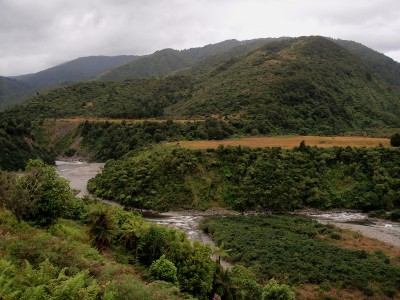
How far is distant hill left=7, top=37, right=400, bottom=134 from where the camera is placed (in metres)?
85.6

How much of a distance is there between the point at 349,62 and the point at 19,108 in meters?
107

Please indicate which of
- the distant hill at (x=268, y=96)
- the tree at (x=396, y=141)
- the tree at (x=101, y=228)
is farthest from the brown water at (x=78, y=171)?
the tree at (x=396, y=141)

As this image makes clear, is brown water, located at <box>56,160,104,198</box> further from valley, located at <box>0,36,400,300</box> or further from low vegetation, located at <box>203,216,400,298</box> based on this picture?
low vegetation, located at <box>203,216,400,298</box>

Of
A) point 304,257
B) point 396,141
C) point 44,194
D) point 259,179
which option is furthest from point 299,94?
point 44,194

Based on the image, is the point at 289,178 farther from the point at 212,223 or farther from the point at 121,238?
the point at 121,238

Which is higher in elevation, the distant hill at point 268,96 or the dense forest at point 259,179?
the distant hill at point 268,96

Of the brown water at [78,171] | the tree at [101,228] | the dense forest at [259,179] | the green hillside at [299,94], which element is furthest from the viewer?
the green hillside at [299,94]

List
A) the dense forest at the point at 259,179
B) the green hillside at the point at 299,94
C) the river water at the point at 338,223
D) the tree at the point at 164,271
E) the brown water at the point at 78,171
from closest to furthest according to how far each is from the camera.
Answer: the tree at the point at 164,271 < the river water at the point at 338,223 < the dense forest at the point at 259,179 < the brown water at the point at 78,171 < the green hillside at the point at 299,94

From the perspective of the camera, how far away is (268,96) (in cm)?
8800

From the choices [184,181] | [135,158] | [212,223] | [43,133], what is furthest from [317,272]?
[43,133]

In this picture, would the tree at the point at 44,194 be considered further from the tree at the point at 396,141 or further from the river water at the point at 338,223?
the tree at the point at 396,141

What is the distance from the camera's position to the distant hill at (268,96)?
281 ft

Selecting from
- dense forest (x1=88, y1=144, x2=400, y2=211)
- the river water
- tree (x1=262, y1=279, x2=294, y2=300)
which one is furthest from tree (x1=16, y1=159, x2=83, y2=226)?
dense forest (x1=88, y1=144, x2=400, y2=211)

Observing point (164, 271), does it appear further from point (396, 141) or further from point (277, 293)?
point (396, 141)
